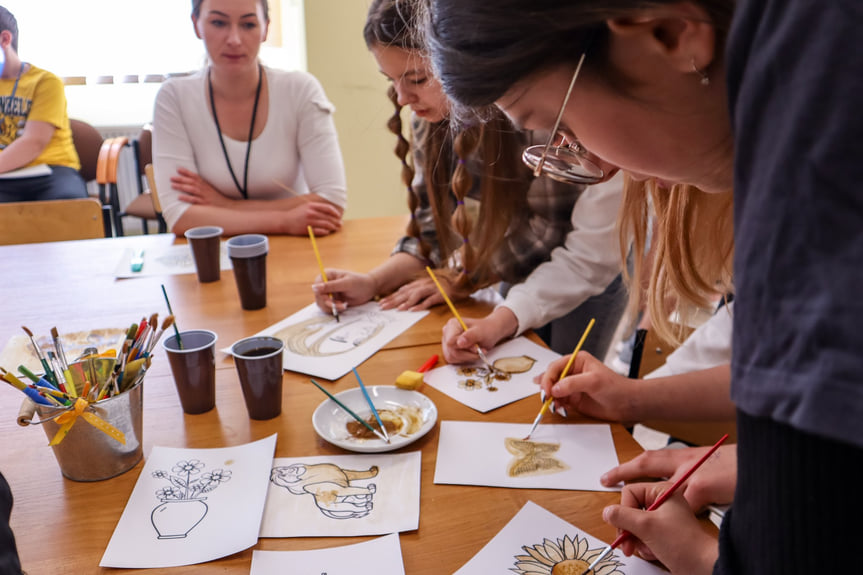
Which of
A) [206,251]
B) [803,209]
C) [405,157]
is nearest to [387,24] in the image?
[405,157]

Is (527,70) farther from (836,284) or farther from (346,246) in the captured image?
(346,246)

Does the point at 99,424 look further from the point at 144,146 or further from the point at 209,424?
the point at 144,146

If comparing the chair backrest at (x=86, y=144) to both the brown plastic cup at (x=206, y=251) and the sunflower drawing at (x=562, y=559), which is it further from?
the sunflower drawing at (x=562, y=559)

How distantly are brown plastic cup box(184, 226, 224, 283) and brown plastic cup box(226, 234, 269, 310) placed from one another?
146mm

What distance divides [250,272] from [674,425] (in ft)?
3.06

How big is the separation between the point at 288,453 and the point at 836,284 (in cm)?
73

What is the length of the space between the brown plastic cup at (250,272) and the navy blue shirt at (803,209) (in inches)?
44.0

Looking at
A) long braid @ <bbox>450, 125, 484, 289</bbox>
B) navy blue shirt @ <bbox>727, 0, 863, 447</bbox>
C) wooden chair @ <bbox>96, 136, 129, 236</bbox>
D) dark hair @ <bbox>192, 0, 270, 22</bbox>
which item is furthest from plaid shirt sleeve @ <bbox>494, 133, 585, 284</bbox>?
wooden chair @ <bbox>96, 136, 129, 236</bbox>

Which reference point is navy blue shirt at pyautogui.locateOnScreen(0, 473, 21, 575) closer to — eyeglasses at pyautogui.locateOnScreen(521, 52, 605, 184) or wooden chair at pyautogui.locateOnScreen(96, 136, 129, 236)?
eyeglasses at pyautogui.locateOnScreen(521, 52, 605, 184)

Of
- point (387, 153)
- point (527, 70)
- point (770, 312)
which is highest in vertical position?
point (527, 70)

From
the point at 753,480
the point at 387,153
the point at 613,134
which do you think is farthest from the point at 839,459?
the point at 387,153

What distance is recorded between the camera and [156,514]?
765 mm

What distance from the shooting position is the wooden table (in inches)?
28.1

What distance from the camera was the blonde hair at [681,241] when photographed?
92 centimetres
